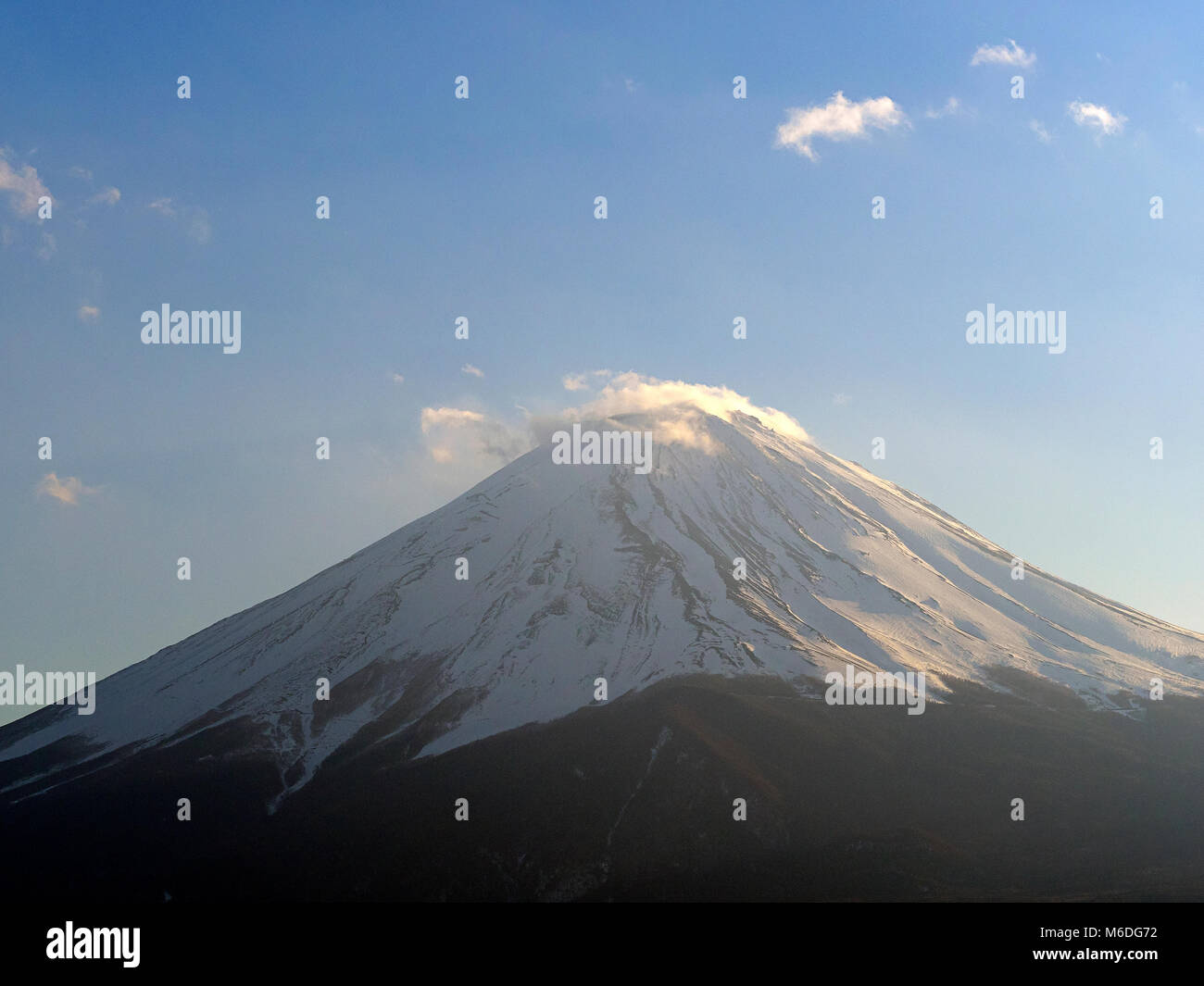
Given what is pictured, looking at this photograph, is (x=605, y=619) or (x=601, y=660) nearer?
(x=601, y=660)

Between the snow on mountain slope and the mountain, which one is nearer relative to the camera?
the mountain

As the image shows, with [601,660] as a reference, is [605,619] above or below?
above

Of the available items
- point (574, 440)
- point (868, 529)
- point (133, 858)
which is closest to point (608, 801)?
point (133, 858)

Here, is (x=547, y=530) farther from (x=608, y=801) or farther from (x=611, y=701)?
(x=608, y=801)

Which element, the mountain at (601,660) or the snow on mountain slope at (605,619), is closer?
the mountain at (601,660)
